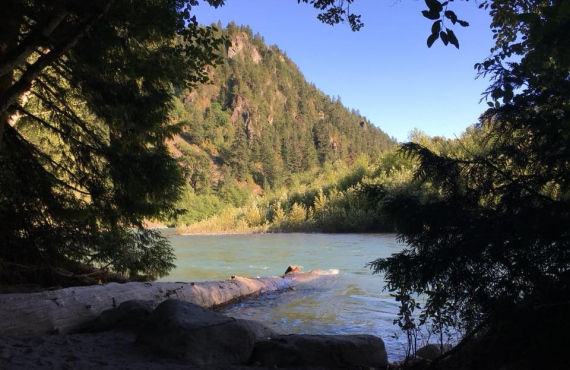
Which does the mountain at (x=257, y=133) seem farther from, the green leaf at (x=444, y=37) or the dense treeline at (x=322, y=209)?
the green leaf at (x=444, y=37)

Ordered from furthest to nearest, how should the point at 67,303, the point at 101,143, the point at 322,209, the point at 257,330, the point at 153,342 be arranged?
the point at 322,209
the point at 101,143
the point at 67,303
the point at 257,330
the point at 153,342

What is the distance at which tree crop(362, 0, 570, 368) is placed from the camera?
300 centimetres

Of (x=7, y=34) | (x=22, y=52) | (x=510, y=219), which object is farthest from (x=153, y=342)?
(x=7, y=34)

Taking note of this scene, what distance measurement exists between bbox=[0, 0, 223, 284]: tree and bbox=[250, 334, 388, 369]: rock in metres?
3.53

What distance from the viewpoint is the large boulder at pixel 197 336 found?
4.25 metres

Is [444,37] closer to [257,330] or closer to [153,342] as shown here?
[153,342]

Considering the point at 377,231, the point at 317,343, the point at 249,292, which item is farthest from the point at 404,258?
the point at 377,231

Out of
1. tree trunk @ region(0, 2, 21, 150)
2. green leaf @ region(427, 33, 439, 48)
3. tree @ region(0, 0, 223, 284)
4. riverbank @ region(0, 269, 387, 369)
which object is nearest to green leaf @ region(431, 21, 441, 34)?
green leaf @ region(427, 33, 439, 48)

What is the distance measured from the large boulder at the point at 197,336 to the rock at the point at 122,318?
66 cm

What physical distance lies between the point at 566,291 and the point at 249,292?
8.48 metres

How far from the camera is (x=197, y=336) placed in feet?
14.3

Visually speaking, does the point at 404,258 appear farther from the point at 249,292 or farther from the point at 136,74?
the point at 249,292

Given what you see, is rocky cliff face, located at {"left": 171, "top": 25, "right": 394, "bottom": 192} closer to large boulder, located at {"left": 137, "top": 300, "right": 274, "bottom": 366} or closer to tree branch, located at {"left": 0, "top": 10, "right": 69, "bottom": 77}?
tree branch, located at {"left": 0, "top": 10, "right": 69, "bottom": 77}

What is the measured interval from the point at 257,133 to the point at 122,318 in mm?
156515
